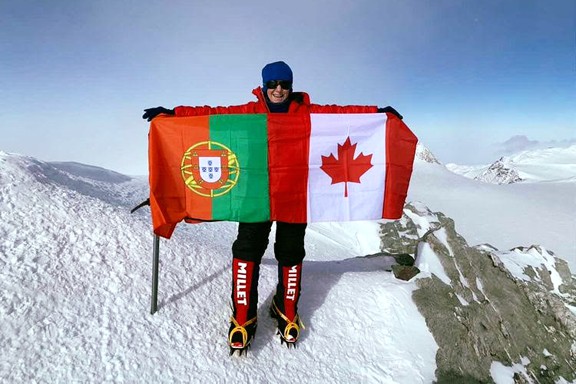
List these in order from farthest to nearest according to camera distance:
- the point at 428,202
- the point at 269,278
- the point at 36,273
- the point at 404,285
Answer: the point at 428,202 → the point at 404,285 → the point at 269,278 → the point at 36,273

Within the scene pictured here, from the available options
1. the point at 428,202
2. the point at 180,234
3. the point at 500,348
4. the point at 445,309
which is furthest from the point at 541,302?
the point at 428,202

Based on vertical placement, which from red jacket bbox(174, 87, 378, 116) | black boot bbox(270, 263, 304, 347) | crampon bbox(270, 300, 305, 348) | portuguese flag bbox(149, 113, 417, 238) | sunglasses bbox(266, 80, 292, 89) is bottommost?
crampon bbox(270, 300, 305, 348)

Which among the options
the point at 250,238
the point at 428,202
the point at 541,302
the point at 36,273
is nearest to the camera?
the point at 36,273

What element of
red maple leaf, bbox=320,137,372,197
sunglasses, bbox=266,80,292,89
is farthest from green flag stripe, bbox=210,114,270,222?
red maple leaf, bbox=320,137,372,197

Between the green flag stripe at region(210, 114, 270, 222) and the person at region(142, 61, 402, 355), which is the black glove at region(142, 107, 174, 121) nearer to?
the person at region(142, 61, 402, 355)

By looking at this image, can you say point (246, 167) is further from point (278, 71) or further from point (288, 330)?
point (288, 330)

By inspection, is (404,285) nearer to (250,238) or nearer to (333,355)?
(333,355)

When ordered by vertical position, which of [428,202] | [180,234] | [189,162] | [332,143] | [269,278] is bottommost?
[428,202]
